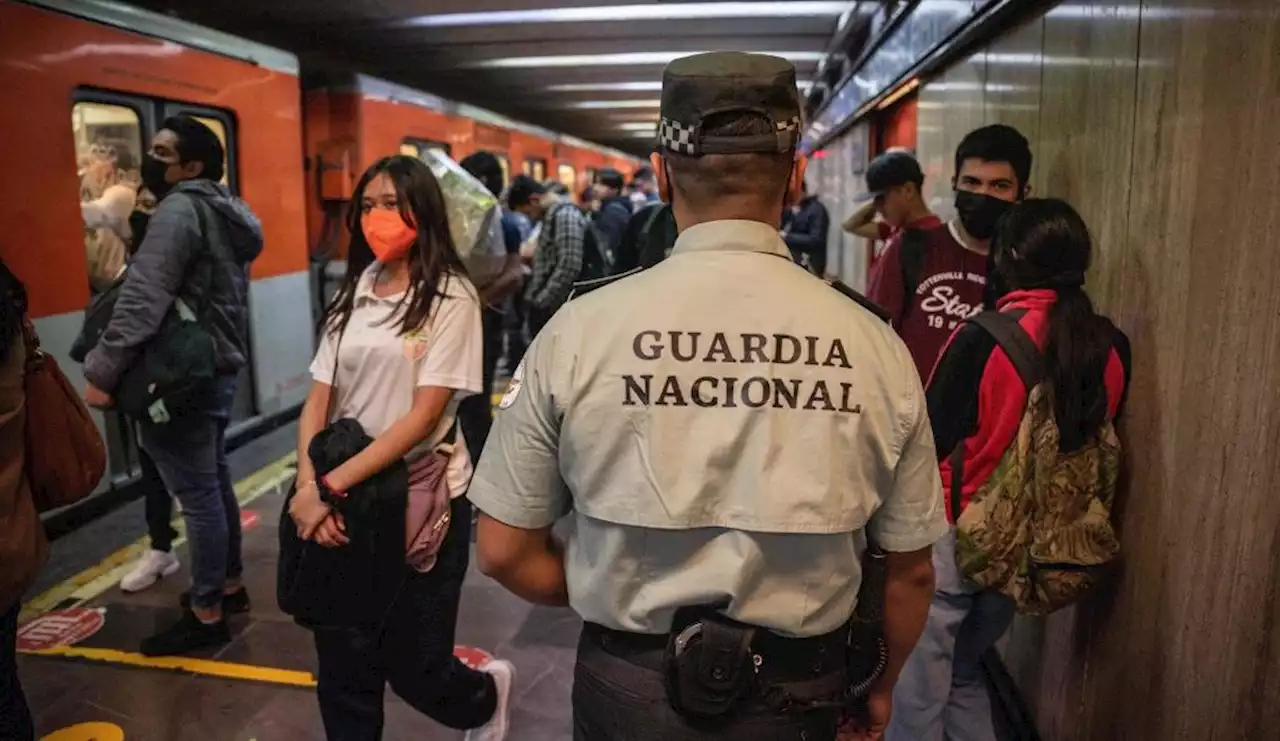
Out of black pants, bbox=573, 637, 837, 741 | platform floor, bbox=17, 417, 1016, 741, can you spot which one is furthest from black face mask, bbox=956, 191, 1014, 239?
black pants, bbox=573, 637, 837, 741

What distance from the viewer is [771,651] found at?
135cm

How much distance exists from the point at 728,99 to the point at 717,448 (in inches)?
19.1

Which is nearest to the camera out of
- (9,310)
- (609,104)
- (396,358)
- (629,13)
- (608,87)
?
(9,310)

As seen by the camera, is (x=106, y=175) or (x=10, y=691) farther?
(x=106, y=175)

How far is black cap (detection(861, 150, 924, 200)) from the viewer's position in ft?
10.8

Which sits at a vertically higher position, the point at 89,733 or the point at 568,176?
the point at 568,176

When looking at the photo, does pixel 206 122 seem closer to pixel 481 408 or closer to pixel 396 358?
pixel 481 408

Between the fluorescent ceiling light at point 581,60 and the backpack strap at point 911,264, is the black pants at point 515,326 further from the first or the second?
the backpack strap at point 911,264

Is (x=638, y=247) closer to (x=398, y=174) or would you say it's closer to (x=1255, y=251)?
(x=398, y=174)

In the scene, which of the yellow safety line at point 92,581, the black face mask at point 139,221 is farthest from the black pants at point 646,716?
the yellow safety line at point 92,581

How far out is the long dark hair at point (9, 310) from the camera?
1.97m

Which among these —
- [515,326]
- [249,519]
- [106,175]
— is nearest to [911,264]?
[249,519]

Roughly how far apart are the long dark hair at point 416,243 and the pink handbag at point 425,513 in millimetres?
348

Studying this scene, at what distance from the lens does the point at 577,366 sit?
128cm
